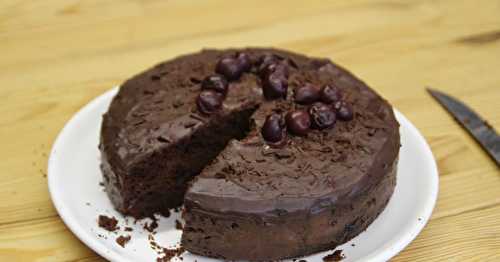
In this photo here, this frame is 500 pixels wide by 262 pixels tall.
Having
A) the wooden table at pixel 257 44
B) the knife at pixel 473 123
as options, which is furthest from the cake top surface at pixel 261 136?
the knife at pixel 473 123

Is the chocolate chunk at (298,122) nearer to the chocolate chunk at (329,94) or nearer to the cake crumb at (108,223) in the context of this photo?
the chocolate chunk at (329,94)

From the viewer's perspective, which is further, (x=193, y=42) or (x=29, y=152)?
(x=193, y=42)

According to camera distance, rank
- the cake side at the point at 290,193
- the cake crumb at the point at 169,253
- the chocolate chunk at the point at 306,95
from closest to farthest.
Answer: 1. the cake side at the point at 290,193
2. the cake crumb at the point at 169,253
3. the chocolate chunk at the point at 306,95

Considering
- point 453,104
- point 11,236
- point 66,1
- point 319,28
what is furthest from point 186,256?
point 66,1

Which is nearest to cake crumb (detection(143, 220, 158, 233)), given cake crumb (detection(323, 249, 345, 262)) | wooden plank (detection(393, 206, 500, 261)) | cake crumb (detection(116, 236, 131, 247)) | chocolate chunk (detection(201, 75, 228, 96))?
cake crumb (detection(116, 236, 131, 247))

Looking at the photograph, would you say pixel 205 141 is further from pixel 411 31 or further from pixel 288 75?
pixel 411 31
